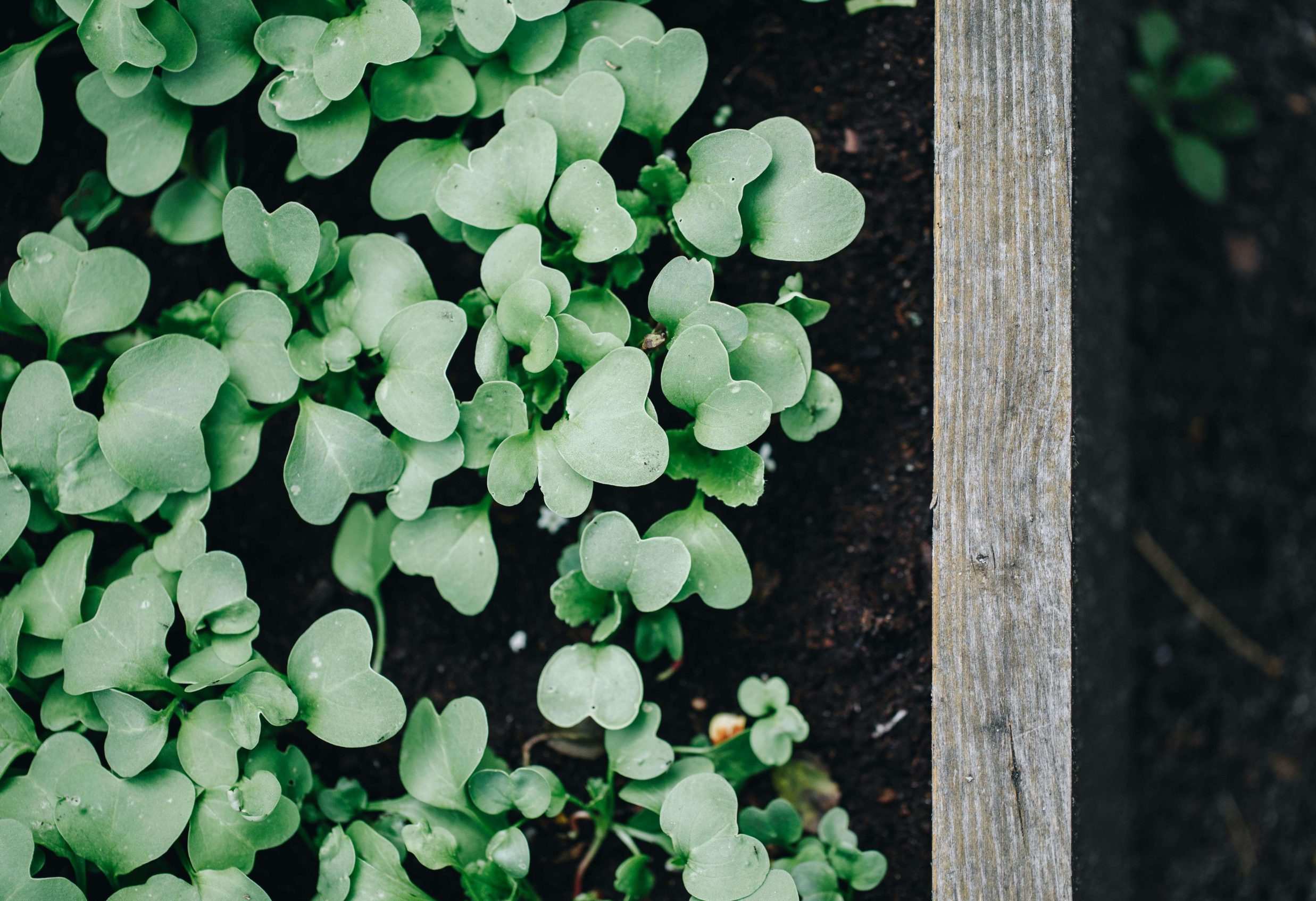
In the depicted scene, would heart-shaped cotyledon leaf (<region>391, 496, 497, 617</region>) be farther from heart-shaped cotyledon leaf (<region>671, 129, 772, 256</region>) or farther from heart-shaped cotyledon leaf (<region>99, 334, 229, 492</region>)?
heart-shaped cotyledon leaf (<region>671, 129, 772, 256</region>)

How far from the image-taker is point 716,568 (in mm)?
897

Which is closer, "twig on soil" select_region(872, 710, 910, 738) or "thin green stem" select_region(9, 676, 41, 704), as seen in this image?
"thin green stem" select_region(9, 676, 41, 704)

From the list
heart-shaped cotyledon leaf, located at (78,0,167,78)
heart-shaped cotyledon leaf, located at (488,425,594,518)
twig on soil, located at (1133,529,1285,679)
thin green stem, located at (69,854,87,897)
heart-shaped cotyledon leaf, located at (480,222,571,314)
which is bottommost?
twig on soil, located at (1133,529,1285,679)

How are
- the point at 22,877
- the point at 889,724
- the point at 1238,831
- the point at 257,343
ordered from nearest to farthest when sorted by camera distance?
the point at 22,877, the point at 257,343, the point at 889,724, the point at 1238,831

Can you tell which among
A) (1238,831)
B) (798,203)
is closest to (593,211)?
(798,203)

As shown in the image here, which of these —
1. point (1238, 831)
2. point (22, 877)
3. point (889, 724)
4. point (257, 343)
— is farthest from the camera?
point (1238, 831)

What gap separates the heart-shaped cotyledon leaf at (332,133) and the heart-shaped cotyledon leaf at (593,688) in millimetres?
588

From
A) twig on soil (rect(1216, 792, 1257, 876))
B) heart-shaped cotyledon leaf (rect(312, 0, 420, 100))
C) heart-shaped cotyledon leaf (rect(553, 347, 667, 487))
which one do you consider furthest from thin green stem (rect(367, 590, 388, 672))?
twig on soil (rect(1216, 792, 1257, 876))

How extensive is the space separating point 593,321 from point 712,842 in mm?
537

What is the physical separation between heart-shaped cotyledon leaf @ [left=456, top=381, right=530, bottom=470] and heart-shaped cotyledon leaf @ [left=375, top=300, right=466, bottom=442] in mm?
27

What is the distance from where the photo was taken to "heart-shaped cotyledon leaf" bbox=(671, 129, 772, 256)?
33.5 inches

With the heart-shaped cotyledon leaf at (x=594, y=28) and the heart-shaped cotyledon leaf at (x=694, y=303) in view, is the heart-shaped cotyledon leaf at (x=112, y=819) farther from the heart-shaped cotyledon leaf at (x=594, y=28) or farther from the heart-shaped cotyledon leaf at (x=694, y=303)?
the heart-shaped cotyledon leaf at (x=594, y=28)

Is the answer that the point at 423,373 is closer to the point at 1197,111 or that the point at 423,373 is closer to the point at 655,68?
the point at 655,68

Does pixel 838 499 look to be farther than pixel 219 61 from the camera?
Yes
